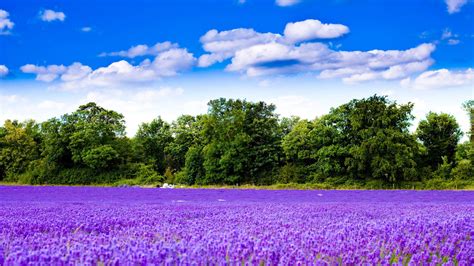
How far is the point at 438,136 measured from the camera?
148ft

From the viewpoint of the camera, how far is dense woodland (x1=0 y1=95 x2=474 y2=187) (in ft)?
123

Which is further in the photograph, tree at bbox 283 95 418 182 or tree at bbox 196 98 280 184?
tree at bbox 196 98 280 184

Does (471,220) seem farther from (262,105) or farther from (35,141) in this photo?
(35,141)

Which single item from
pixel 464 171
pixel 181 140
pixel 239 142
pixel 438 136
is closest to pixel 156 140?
pixel 181 140

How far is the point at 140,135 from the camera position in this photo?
185 ft

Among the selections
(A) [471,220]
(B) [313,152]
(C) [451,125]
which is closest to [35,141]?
(B) [313,152]

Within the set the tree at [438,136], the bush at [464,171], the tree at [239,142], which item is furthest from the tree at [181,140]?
the bush at [464,171]

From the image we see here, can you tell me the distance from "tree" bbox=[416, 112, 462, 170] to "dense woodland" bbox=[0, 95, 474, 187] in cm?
8

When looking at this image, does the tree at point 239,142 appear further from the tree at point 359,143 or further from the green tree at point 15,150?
the green tree at point 15,150

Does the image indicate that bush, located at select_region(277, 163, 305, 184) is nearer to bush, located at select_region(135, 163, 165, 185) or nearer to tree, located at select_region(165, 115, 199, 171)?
bush, located at select_region(135, 163, 165, 185)

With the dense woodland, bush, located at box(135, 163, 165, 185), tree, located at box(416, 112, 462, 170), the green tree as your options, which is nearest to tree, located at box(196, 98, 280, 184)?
the dense woodland

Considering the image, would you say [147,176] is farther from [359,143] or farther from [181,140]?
[359,143]

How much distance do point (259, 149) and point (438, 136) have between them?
15.4 meters

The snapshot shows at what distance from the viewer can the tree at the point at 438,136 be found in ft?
146
